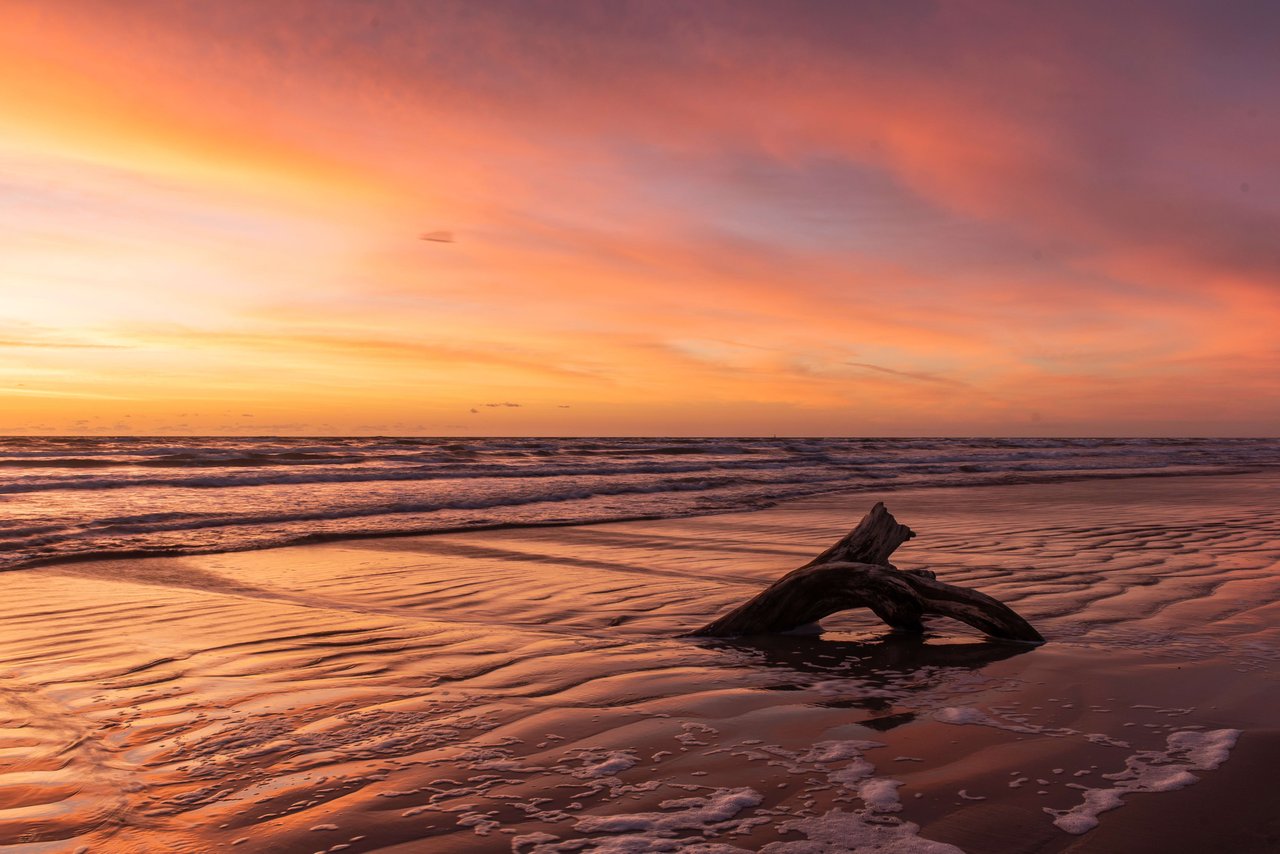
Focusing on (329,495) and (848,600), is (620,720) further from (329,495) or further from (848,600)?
(329,495)

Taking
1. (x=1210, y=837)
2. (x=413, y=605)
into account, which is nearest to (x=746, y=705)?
(x=1210, y=837)

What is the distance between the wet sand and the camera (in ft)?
10.7

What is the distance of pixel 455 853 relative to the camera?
3.04m

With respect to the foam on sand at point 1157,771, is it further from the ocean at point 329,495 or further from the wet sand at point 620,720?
the ocean at point 329,495

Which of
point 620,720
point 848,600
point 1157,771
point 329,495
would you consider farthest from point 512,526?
point 1157,771

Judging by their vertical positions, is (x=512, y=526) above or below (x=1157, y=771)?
below

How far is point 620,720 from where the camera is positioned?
176 inches

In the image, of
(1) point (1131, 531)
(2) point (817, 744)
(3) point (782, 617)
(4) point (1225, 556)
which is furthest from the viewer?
(1) point (1131, 531)

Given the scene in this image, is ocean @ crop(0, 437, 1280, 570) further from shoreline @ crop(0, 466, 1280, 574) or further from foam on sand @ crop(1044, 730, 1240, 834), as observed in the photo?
foam on sand @ crop(1044, 730, 1240, 834)

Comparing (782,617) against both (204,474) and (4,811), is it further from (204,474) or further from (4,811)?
(204,474)

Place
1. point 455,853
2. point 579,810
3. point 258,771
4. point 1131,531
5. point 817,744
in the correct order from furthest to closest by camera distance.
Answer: point 1131,531 → point 817,744 → point 258,771 → point 579,810 → point 455,853

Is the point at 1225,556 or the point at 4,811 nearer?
the point at 4,811

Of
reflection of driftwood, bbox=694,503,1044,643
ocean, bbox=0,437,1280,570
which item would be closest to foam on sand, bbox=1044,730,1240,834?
reflection of driftwood, bbox=694,503,1044,643

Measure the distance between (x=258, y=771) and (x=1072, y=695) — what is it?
4.34 m
